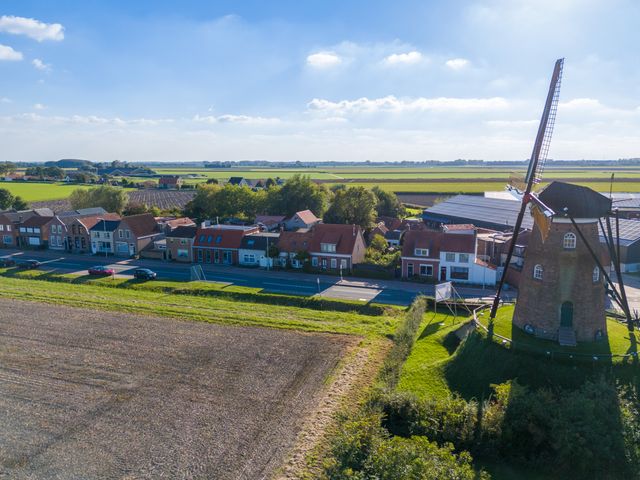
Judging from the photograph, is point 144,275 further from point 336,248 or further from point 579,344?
point 579,344

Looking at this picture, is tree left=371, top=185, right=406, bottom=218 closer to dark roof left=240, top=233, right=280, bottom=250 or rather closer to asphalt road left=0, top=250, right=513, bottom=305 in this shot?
dark roof left=240, top=233, right=280, bottom=250

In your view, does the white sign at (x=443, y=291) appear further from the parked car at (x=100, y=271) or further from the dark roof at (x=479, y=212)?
the dark roof at (x=479, y=212)

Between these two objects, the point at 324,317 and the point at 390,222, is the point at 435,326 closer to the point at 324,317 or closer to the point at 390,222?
the point at 324,317

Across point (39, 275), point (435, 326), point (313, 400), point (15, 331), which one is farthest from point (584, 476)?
point (39, 275)

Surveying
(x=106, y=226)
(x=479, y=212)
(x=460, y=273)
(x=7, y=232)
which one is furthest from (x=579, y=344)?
(x=7, y=232)

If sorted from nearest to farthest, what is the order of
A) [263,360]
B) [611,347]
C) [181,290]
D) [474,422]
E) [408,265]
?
[474,422], [611,347], [263,360], [181,290], [408,265]

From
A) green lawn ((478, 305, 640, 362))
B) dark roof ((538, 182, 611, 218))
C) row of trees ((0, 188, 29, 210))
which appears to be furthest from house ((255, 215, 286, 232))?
row of trees ((0, 188, 29, 210))
